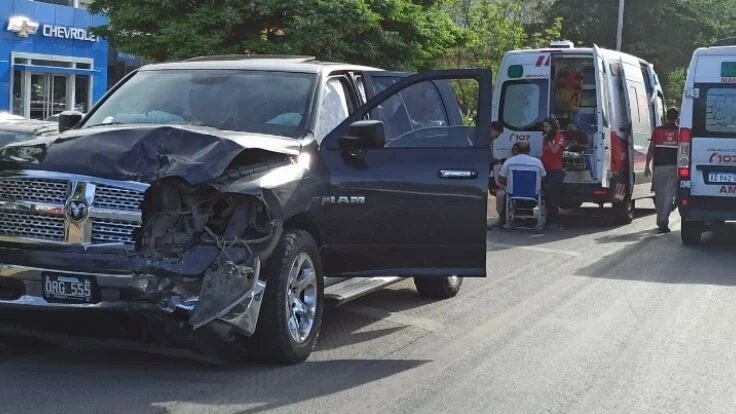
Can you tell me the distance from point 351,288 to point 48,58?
24.7 meters

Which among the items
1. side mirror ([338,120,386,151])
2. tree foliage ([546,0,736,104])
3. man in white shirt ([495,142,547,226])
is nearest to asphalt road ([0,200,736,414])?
side mirror ([338,120,386,151])

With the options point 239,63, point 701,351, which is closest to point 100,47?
point 239,63

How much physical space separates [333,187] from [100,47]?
27.3m

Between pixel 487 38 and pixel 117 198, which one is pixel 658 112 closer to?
pixel 487 38

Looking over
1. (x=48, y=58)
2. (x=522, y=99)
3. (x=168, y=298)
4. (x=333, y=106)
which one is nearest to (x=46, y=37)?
(x=48, y=58)

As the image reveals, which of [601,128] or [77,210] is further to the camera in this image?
[601,128]

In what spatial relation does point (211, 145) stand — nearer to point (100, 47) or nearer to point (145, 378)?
point (145, 378)

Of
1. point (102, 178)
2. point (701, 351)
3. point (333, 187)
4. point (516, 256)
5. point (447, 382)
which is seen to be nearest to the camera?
point (102, 178)

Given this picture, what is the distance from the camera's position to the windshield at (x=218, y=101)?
6.98 meters

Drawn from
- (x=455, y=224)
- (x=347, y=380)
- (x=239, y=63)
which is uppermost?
(x=239, y=63)

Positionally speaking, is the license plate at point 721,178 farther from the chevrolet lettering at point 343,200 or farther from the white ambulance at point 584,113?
the chevrolet lettering at point 343,200

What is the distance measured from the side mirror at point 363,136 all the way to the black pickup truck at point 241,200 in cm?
1

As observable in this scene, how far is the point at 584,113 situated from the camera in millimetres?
17922

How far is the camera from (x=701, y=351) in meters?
7.15
